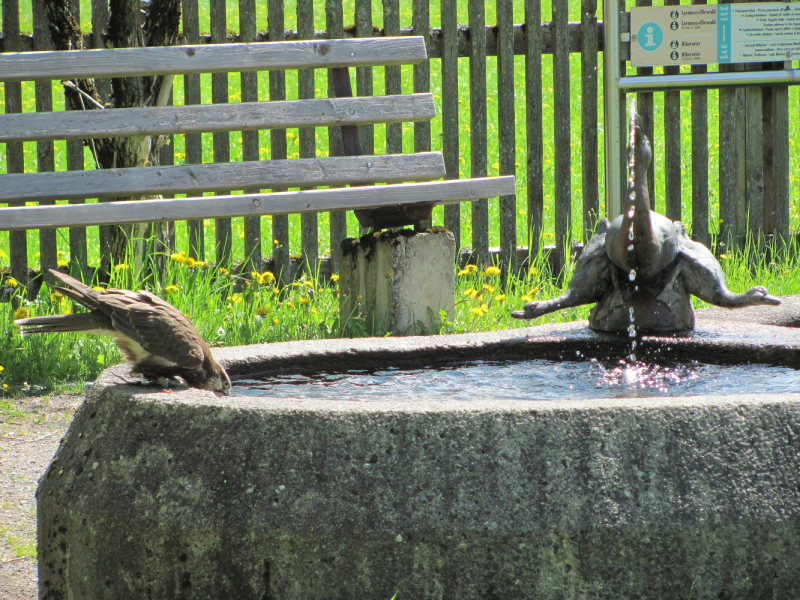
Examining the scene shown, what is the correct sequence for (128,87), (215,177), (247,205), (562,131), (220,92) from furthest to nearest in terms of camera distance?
(562,131) → (220,92) → (128,87) → (215,177) → (247,205)

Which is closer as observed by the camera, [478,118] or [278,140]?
[278,140]

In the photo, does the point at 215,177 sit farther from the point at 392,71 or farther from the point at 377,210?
the point at 392,71

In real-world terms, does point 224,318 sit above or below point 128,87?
below

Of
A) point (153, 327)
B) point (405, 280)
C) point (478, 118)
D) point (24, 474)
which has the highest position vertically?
point (478, 118)

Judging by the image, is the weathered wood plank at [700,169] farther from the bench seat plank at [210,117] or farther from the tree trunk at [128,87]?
the tree trunk at [128,87]

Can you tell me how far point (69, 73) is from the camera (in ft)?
13.8

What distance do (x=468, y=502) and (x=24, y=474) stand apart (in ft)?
6.44

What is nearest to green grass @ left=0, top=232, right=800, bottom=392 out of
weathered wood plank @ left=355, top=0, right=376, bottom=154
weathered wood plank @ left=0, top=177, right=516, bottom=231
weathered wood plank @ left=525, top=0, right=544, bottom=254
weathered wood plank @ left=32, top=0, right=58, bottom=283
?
weathered wood plank @ left=32, top=0, right=58, bottom=283

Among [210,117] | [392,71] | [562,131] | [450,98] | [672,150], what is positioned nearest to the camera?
[210,117]

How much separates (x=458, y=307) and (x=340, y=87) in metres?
1.19

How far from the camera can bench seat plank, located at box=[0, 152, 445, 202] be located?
4.12 meters

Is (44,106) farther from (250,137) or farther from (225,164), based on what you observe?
(225,164)

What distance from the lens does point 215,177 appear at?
4.30 m

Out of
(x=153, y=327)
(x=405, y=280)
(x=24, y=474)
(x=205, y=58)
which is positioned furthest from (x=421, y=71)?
(x=153, y=327)
